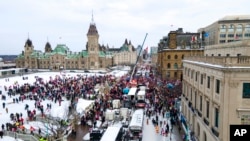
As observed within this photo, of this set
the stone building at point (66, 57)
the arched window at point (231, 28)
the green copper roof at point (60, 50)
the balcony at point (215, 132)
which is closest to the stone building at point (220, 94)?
the balcony at point (215, 132)

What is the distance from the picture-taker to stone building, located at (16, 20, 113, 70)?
143 m

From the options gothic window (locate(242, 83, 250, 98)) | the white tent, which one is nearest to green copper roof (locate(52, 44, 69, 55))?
the white tent

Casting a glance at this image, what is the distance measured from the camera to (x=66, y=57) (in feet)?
490

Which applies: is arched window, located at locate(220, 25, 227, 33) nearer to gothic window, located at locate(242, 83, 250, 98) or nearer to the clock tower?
the clock tower

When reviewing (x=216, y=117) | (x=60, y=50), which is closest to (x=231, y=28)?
(x=216, y=117)

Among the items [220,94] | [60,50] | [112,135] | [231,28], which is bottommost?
[112,135]

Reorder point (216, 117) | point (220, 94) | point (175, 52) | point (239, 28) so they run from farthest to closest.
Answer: point (239, 28) → point (175, 52) → point (216, 117) → point (220, 94)

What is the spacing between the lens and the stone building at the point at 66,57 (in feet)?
468

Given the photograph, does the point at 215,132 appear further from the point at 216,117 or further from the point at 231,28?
the point at 231,28

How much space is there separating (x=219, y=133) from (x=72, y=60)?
13412cm

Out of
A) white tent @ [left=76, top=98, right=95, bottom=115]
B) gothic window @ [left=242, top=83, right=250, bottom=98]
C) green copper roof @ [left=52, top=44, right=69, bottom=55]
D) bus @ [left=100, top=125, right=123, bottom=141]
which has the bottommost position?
white tent @ [left=76, top=98, right=95, bottom=115]

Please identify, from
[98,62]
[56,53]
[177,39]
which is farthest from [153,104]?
[56,53]

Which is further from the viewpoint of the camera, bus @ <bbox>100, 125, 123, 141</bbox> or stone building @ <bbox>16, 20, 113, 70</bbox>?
stone building @ <bbox>16, 20, 113, 70</bbox>

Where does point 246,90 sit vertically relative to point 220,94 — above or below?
above
